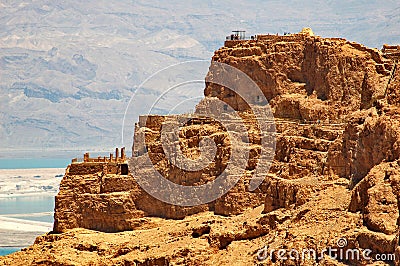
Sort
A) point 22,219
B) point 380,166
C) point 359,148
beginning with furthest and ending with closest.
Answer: point 22,219, point 359,148, point 380,166

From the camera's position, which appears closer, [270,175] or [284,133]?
[270,175]

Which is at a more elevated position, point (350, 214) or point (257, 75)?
point (257, 75)

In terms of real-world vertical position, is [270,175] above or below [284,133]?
below

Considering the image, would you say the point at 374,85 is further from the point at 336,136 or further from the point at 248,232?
the point at 248,232

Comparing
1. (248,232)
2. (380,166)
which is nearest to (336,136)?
(248,232)

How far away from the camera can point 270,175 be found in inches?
2569

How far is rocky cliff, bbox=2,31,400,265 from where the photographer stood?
175ft

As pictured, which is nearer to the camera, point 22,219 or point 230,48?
point 230,48

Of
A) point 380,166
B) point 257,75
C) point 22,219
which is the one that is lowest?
point 22,219

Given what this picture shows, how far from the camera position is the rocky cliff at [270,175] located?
2098 inches

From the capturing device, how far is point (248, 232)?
59.8 m

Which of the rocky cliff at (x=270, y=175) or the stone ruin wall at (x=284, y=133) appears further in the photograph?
the stone ruin wall at (x=284, y=133)

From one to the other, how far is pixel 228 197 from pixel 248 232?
25.0 feet

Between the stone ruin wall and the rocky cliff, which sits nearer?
the rocky cliff
